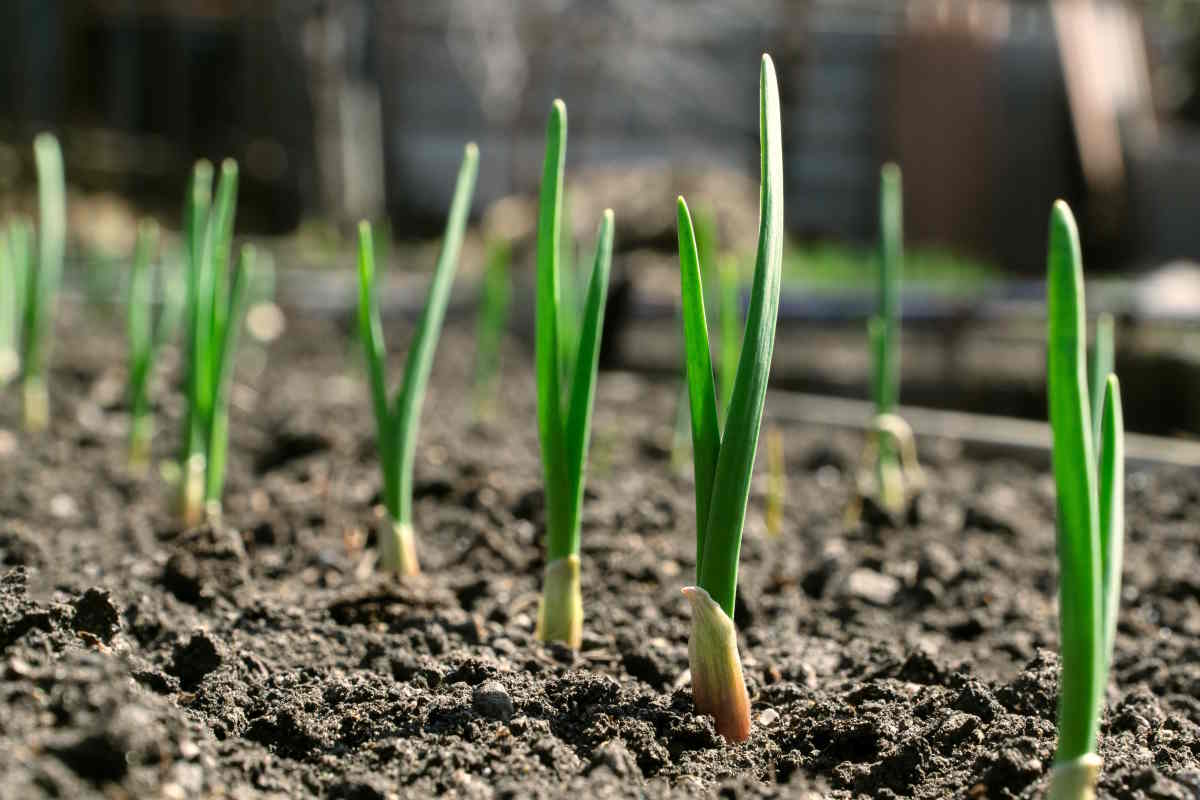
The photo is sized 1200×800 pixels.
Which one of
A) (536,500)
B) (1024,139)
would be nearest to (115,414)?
(536,500)

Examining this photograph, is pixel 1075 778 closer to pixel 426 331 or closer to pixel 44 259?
pixel 426 331

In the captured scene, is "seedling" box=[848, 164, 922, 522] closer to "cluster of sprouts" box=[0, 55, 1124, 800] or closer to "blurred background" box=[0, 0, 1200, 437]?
"cluster of sprouts" box=[0, 55, 1124, 800]

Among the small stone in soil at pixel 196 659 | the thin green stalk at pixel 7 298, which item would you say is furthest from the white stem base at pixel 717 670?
the thin green stalk at pixel 7 298

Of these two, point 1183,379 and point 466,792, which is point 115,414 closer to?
point 466,792

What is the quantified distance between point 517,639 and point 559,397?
10.5 inches

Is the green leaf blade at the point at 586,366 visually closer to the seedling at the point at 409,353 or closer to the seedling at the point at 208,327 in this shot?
the seedling at the point at 409,353

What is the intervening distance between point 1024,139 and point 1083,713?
8.58m

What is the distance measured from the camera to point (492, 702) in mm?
966

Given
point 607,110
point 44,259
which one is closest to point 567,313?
point 44,259

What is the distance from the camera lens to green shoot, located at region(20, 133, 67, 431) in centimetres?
180

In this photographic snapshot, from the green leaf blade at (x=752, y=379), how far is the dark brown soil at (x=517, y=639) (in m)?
0.15

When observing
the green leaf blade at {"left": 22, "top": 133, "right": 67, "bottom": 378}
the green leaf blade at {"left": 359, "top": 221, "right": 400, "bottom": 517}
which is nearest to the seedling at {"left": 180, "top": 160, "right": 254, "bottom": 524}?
the green leaf blade at {"left": 359, "top": 221, "right": 400, "bottom": 517}

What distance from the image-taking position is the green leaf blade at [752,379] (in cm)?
85

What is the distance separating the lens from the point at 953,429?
7.73 feet
